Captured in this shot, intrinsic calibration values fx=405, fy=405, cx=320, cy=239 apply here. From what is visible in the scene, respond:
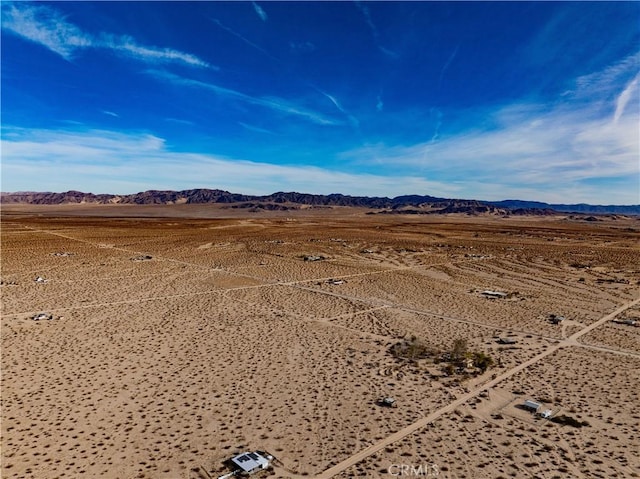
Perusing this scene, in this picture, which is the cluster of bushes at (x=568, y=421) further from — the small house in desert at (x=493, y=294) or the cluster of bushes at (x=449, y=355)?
the small house in desert at (x=493, y=294)

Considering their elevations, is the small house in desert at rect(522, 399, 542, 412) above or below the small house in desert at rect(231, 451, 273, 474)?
above

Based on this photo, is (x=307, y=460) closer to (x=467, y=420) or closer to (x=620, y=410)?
(x=467, y=420)

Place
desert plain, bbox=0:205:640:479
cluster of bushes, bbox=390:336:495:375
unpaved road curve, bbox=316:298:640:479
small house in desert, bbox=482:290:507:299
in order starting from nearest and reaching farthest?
unpaved road curve, bbox=316:298:640:479 < desert plain, bbox=0:205:640:479 < cluster of bushes, bbox=390:336:495:375 < small house in desert, bbox=482:290:507:299

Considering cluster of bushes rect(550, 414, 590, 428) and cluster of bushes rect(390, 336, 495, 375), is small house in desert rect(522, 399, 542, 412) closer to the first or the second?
cluster of bushes rect(550, 414, 590, 428)

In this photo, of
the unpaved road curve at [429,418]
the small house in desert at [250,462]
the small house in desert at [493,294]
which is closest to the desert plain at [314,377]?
the unpaved road curve at [429,418]

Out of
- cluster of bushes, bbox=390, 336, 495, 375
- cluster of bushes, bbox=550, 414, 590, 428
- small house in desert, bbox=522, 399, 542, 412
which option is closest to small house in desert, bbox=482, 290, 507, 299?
cluster of bushes, bbox=390, 336, 495, 375

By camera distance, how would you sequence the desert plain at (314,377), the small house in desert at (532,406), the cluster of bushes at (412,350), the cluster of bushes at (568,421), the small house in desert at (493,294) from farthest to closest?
the small house in desert at (493,294)
the cluster of bushes at (412,350)
the small house in desert at (532,406)
the cluster of bushes at (568,421)
the desert plain at (314,377)

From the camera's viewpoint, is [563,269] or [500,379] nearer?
[500,379]

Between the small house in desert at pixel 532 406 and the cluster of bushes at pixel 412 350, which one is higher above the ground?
the small house in desert at pixel 532 406

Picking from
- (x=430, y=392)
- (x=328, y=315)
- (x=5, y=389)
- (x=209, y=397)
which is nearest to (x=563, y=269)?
(x=328, y=315)
